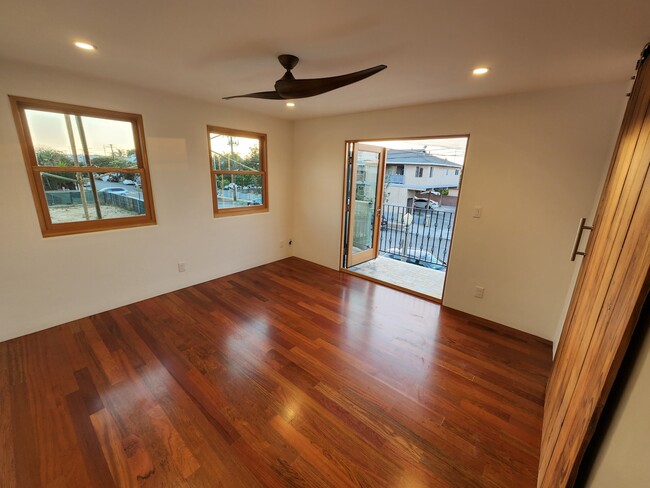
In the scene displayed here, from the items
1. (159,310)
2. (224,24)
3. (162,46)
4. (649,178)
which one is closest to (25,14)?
(162,46)

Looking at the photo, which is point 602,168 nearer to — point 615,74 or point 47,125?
point 615,74

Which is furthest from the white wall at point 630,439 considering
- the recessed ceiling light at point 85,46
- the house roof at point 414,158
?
the house roof at point 414,158

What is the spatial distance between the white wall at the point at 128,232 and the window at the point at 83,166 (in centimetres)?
8

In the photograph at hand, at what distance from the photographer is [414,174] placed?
33.8 feet

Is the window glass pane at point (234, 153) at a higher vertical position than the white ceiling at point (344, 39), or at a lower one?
lower

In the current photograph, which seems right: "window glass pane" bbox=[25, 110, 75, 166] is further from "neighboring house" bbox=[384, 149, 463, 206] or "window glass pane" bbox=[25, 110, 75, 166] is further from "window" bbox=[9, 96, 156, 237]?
"neighboring house" bbox=[384, 149, 463, 206]

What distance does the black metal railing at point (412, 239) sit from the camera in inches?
202

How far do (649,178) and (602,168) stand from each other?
5.98 feet

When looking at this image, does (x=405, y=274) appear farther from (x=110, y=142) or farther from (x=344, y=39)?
(x=110, y=142)

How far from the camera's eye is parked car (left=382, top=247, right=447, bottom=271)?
15.8 ft

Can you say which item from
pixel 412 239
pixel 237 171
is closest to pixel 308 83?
pixel 237 171

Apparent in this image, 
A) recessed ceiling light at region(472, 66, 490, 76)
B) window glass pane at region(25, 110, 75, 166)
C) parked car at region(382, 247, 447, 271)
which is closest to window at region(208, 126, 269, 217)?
window glass pane at region(25, 110, 75, 166)

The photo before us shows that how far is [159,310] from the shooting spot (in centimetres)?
297

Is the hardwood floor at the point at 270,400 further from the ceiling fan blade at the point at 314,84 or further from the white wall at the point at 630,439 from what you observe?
the ceiling fan blade at the point at 314,84
